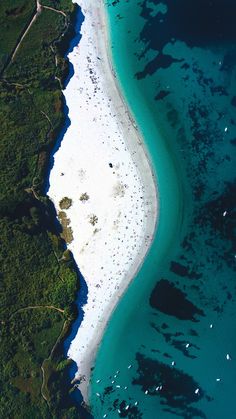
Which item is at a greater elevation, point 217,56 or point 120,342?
point 217,56

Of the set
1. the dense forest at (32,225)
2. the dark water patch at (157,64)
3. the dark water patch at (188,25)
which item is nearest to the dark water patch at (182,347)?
the dense forest at (32,225)

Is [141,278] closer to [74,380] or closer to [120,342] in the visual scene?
[120,342]

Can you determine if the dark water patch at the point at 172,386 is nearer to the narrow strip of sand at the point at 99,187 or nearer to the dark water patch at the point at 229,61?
the narrow strip of sand at the point at 99,187

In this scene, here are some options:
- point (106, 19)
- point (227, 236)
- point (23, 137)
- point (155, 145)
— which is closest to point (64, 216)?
point (23, 137)

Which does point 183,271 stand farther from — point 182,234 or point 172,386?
point 172,386

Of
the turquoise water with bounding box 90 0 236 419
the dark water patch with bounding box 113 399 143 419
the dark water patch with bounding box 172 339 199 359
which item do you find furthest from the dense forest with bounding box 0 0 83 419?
the dark water patch with bounding box 172 339 199 359
